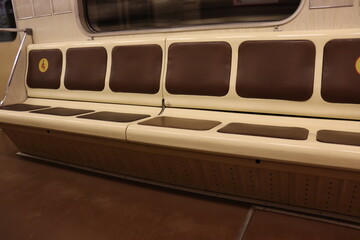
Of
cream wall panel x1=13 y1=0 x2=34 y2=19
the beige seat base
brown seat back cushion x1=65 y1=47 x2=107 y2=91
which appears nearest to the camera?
the beige seat base

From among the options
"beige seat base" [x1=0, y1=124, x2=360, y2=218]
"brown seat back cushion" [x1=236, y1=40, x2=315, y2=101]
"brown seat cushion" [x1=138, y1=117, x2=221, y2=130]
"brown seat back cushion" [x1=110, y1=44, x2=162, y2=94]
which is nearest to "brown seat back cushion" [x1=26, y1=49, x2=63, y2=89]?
"beige seat base" [x1=0, y1=124, x2=360, y2=218]

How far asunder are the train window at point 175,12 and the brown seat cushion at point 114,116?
0.88 metres

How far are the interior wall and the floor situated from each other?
1.23 m

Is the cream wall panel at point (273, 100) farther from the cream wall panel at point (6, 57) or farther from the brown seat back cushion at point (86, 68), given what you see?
the cream wall panel at point (6, 57)

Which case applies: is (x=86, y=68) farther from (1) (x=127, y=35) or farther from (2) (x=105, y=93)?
(1) (x=127, y=35)

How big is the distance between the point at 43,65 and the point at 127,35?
3.12ft

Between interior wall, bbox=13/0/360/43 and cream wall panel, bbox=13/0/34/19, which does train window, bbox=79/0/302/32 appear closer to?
interior wall, bbox=13/0/360/43

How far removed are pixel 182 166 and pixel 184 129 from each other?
305 mm

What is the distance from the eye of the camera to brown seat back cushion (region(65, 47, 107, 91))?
95.7 inches

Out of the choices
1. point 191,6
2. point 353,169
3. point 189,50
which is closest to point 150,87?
point 189,50

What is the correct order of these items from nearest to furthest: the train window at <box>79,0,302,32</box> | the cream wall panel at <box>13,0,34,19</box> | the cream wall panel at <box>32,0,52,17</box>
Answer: the train window at <box>79,0,302,32</box> < the cream wall panel at <box>32,0,52,17</box> < the cream wall panel at <box>13,0,34,19</box>

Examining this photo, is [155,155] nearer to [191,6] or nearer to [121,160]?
[121,160]

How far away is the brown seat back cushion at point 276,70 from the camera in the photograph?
1.70 meters

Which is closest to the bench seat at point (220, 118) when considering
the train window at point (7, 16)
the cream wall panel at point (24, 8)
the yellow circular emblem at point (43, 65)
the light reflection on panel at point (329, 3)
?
the light reflection on panel at point (329, 3)
